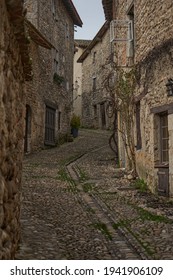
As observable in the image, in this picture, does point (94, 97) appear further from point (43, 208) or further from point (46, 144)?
point (43, 208)

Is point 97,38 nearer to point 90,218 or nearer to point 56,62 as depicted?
point 56,62

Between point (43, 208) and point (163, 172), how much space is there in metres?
2.95

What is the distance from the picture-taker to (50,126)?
1680 centimetres

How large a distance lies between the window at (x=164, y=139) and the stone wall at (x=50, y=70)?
7390mm

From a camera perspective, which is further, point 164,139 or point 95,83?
point 95,83

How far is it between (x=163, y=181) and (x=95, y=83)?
22.0 metres

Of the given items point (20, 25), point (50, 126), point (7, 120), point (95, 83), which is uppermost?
point (95, 83)

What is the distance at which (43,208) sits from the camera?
569cm

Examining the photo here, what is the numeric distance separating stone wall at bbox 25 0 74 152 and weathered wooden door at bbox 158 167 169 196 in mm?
7686

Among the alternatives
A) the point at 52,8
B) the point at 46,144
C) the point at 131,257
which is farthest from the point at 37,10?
the point at 131,257

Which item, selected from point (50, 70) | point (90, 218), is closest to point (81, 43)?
point (50, 70)

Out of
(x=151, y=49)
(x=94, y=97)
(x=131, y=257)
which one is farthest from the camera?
(x=94, y=97)

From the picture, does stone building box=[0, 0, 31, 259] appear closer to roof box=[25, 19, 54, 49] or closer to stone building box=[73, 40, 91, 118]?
roof box=[25, 19, 54, 49]

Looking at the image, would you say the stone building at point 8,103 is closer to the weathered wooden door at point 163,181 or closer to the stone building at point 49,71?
the weathered wooden door at point 163,181
